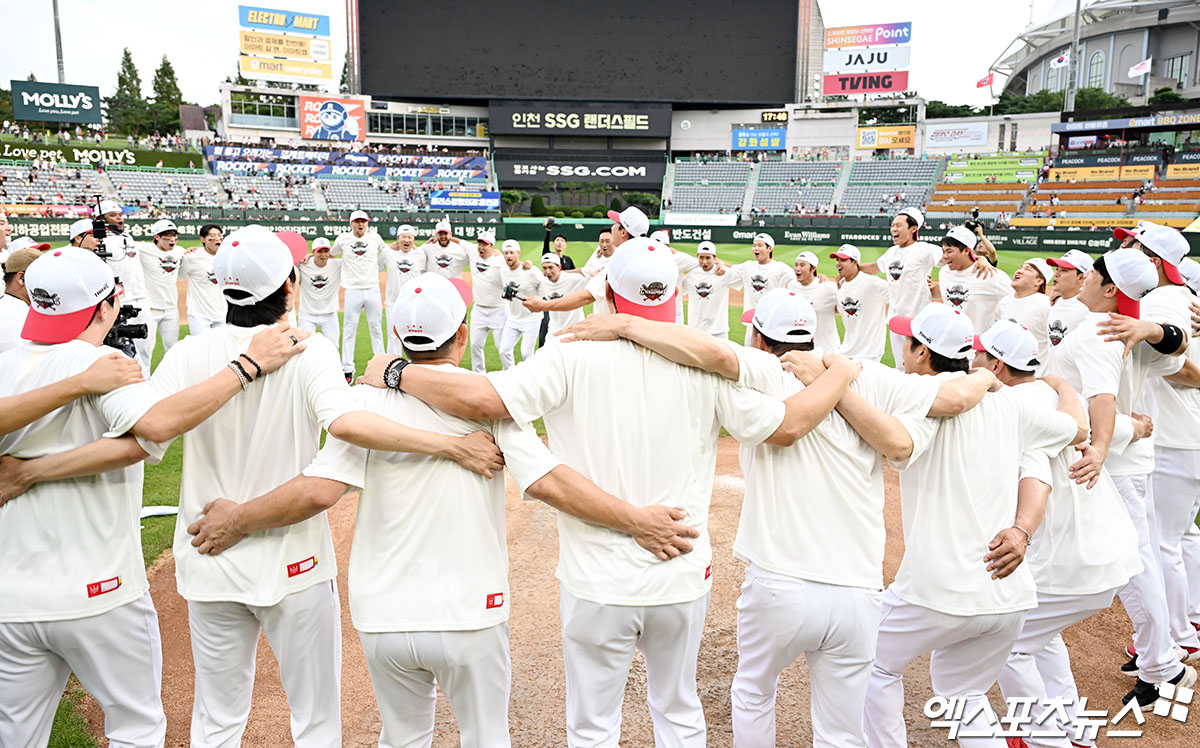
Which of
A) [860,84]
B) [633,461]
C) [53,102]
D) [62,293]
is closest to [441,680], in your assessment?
[633,461]

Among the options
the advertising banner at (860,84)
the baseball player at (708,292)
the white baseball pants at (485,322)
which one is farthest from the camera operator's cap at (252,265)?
the advertising banner at (860,84)

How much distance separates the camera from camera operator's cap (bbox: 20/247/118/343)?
3.12 metres

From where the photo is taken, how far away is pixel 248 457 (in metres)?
3.29

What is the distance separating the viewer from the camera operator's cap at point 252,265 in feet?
10.5

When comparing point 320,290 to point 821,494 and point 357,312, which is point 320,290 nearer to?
point 357,312

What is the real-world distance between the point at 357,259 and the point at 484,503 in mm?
12288

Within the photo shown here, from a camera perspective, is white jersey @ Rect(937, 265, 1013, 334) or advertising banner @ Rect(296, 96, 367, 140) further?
advertising banner @ Rect(296, 96, 367, 140)

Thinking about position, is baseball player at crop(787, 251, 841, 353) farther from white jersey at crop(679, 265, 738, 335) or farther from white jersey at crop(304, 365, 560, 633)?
white jersey at crop(304, 365, 560, 633)

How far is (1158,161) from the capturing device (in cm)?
4303

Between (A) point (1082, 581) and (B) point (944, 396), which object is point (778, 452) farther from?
(A) point (1082, 581)

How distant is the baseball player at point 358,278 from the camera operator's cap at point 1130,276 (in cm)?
1205

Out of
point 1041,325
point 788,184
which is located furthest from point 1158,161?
point 1041,325

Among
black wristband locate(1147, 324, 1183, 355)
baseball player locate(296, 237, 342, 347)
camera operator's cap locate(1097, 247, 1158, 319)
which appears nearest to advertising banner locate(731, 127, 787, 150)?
baseball player locate(296, 237, 342, 347)

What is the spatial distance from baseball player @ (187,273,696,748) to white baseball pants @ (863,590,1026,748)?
1360 millimetres
